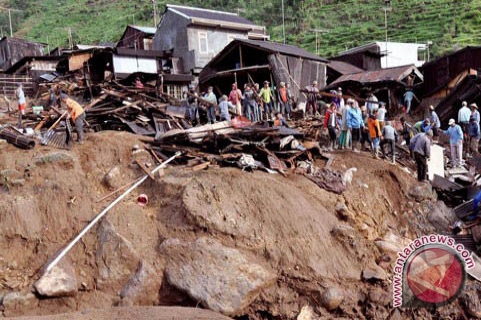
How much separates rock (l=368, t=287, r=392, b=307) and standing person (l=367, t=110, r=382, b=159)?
18.3 ft

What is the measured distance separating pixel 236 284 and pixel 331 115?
7.03 meters

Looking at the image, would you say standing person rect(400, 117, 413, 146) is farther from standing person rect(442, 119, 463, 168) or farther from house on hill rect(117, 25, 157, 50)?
house on hill rect(117, 25, 157, 50)

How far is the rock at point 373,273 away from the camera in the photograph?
9.37m

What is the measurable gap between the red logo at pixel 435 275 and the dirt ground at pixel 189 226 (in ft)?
1.65

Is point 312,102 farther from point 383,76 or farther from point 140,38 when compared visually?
point 140,38

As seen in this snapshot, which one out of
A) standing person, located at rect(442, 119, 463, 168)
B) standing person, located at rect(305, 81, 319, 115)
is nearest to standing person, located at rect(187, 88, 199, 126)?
standing person, located at rect(305, 81, 319, 115)

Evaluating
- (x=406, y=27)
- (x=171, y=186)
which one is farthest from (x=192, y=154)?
(x=406, y=27)

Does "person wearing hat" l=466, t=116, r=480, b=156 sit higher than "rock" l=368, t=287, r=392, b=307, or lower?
higher

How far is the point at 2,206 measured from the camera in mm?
9539

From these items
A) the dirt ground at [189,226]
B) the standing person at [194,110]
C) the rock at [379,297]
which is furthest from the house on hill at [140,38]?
the rock at [379,297]

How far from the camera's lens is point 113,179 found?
10.8 metres

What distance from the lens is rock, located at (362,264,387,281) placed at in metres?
9.37

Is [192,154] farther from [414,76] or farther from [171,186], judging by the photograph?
[414,76]

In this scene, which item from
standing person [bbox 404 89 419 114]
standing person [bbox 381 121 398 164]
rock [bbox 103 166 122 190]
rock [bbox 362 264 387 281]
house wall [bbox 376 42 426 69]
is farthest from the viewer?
house wall [bbox 376 42 426 69]
